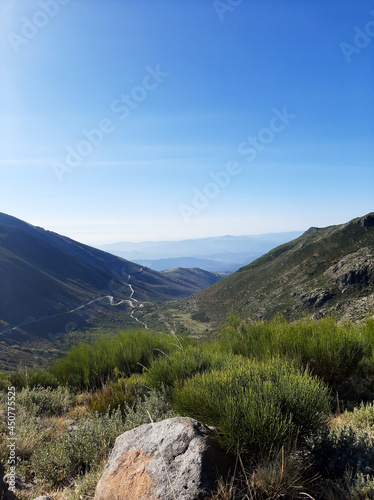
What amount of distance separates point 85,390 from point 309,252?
77479 millimetres

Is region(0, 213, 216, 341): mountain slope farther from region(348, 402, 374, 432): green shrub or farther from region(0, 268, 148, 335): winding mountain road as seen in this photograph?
region(348, 402, 374, 432): green shrub

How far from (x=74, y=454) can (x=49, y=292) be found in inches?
5067

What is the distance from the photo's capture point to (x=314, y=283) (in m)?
60.2

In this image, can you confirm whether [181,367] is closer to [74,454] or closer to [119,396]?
[119,396]

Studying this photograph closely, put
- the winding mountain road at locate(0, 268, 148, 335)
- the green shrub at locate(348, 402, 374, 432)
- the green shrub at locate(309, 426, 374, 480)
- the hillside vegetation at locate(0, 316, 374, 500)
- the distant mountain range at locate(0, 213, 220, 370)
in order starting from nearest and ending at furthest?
the hillside vegetation at locate(0, 316, 374, 500)
the green shrub at locate(309, 426, 374, 480)
the green shrub at locate(348, 402, 374, 432)
the winding mountain road at locate(0, 268, 148, 335)
the distant mountain range at locate(0, 213, 220, 370)

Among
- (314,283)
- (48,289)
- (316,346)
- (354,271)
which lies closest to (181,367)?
(316,346)

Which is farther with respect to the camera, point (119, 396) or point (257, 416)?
point (119, 396)

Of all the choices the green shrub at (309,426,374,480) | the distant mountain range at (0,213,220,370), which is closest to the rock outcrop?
the green shrub at (309,426,374,480)

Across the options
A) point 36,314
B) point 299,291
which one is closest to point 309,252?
point 299,291

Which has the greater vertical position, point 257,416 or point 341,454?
point 257,416

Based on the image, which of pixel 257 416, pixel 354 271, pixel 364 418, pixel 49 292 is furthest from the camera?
pixel 49 292

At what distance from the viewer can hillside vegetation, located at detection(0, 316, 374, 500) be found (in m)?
2.73

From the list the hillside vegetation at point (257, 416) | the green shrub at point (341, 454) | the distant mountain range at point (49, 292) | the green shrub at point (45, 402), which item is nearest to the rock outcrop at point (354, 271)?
the hillside vegetation at point (257, 416)

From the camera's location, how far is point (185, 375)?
5.29 metres
